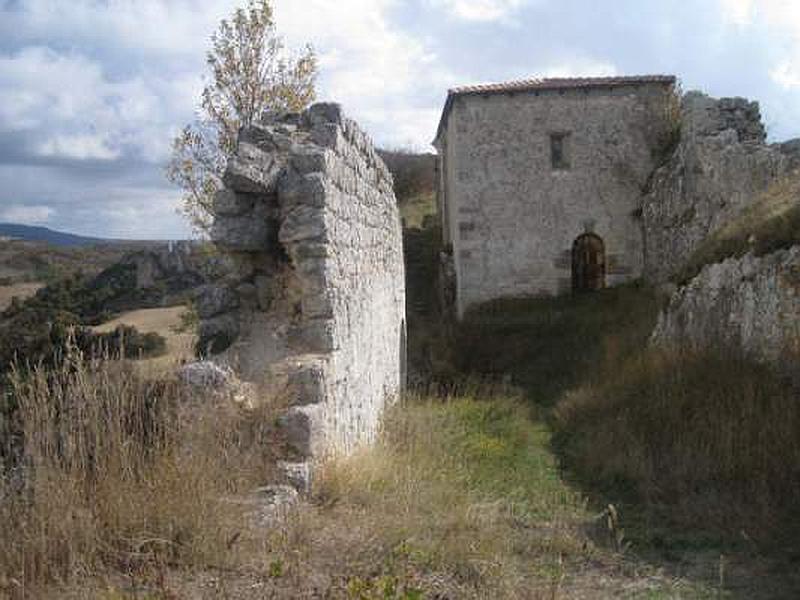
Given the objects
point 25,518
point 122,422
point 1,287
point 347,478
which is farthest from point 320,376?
point 1,287

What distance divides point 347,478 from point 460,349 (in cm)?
1081

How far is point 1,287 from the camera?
3675 centimetres

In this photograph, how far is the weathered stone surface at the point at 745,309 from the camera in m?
7.24

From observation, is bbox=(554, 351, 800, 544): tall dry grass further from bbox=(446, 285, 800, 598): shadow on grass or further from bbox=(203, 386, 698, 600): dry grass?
bbox=(203, 386, 698, 600): dry grass

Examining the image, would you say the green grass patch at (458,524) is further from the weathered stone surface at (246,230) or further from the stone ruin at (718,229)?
the stone ruin at (718,229)

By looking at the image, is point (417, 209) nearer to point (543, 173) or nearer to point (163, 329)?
point (543, 173)

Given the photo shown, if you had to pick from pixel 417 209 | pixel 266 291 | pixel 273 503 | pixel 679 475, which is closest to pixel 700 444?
pixel 679 475

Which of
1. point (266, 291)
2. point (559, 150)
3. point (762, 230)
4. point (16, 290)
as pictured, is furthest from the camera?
point (16, 290)

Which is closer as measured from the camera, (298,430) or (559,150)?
(298,430)

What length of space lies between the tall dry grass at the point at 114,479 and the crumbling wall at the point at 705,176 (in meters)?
9.54

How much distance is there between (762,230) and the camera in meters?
8.34

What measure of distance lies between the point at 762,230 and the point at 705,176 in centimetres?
630

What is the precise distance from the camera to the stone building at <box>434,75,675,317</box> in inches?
697

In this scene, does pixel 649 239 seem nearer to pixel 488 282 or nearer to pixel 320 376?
pixel 488 282
